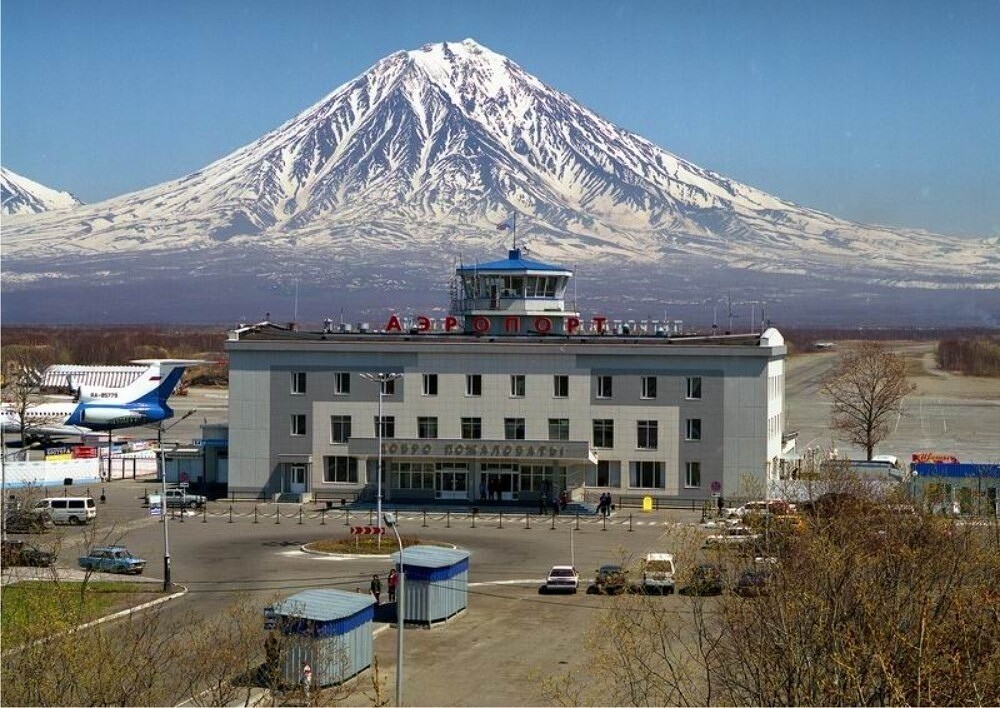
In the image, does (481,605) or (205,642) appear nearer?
(205,642)

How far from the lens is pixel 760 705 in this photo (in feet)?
68.8

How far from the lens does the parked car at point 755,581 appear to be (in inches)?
1108

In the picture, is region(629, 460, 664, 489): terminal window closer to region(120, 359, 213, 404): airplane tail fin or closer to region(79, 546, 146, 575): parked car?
region(79, 546, 146, 575): parked car

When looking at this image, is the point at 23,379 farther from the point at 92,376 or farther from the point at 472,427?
the point at 472,427

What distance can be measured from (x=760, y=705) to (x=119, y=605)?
21.4 m

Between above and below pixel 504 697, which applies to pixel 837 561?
above

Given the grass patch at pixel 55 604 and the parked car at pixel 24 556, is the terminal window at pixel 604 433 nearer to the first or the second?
the grass patch at pixel 55 604

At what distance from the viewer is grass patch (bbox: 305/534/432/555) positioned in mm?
47906

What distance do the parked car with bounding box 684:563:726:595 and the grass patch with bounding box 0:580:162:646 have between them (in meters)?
11.4

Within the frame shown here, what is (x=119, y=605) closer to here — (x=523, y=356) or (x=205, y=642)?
(x=205, y=642)

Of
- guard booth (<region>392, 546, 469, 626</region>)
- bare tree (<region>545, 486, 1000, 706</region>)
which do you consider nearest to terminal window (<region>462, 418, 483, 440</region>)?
guard booth (<region>392, 546, 469, 626</region>)

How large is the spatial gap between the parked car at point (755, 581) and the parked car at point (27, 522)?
2653cm

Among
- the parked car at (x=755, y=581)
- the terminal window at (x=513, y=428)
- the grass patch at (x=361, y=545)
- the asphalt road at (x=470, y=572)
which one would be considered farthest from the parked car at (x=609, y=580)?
the terminal window at (x=513, y=428)

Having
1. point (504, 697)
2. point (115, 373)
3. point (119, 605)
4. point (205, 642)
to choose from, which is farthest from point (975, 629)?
point (115, 373)
